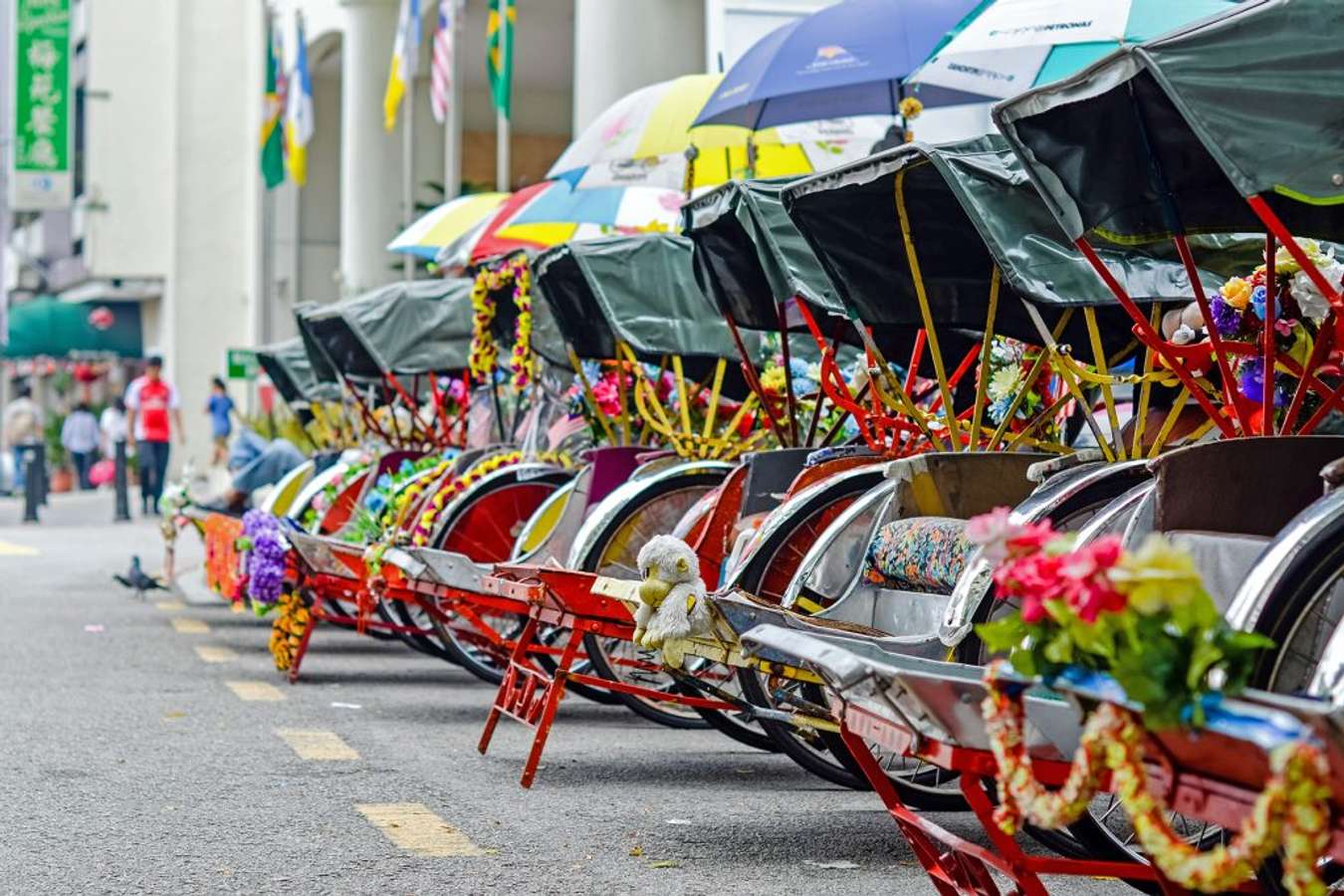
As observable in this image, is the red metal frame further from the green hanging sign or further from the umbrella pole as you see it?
the green hanging sign

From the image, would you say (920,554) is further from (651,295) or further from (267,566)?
(267,566)

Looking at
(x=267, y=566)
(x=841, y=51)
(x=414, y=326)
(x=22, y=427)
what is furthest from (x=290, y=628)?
(x=22, y=427)

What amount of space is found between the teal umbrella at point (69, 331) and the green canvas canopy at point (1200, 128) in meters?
43.4

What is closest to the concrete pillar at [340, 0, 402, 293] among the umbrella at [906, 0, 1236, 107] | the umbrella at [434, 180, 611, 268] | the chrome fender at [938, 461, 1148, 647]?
the umbrella at [434, 180, 611, 268]

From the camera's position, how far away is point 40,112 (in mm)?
39906

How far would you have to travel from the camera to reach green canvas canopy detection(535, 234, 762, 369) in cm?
922

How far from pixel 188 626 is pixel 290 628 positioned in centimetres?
320

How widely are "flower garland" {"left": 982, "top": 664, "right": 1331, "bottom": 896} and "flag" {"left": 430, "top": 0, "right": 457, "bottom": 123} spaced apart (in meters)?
18.6

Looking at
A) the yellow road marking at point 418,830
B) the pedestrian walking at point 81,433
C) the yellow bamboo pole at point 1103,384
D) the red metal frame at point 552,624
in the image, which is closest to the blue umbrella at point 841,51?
the red metal frame at point 552,624

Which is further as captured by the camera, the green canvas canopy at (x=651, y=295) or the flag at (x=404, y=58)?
the flag at (x=404, y=58)

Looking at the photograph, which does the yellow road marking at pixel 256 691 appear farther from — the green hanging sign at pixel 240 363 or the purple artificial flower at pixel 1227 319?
the green hanging sign at pixel 240 363

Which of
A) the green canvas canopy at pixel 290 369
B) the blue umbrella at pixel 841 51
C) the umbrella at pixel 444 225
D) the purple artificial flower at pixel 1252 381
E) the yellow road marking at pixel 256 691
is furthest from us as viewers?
the green canvas canopy at pixel 290 369

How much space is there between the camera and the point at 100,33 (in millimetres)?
44531

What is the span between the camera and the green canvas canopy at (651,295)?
363 inches
